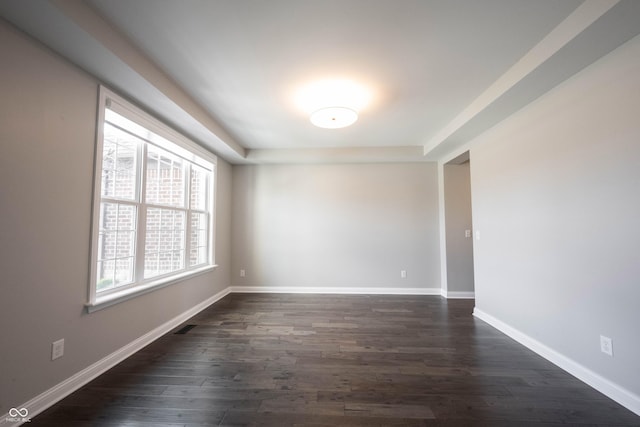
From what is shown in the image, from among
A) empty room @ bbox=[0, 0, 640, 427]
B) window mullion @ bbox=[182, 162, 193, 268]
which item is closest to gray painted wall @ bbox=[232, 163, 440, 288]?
empty room @ bbox=[0, 0, 640, 427]

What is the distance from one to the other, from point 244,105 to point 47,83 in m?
1.53

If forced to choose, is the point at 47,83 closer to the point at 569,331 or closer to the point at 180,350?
the point at 180,350

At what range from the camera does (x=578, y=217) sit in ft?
6.40

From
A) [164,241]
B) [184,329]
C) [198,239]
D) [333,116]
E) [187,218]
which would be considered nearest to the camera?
[333,116]

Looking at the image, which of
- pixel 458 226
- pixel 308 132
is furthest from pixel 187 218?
pixel 458 226

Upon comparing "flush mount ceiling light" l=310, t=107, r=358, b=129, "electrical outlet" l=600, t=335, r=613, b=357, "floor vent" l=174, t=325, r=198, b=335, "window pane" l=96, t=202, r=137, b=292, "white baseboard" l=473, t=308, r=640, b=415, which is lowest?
"floor vent" l=174, t=325, r=198, b=335

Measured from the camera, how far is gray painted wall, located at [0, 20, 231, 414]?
4.70ft

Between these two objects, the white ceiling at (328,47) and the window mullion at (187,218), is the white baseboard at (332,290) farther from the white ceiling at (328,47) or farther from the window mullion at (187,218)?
the white ceiling at (328,47)

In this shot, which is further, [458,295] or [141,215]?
[458,295]

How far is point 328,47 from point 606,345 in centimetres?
300

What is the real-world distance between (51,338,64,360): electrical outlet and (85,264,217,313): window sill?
0.24 meters

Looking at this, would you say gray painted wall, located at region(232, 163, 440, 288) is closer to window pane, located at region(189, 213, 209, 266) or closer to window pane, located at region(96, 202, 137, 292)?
window pane, located at region(189, 213, 209, 266)

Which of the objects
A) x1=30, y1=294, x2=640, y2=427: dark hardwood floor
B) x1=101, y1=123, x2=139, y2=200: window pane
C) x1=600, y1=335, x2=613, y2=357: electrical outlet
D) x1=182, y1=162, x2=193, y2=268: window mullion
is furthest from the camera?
x1=182, y1=162, x2=193, y2=268: window mullion

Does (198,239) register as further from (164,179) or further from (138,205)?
(138,205)
